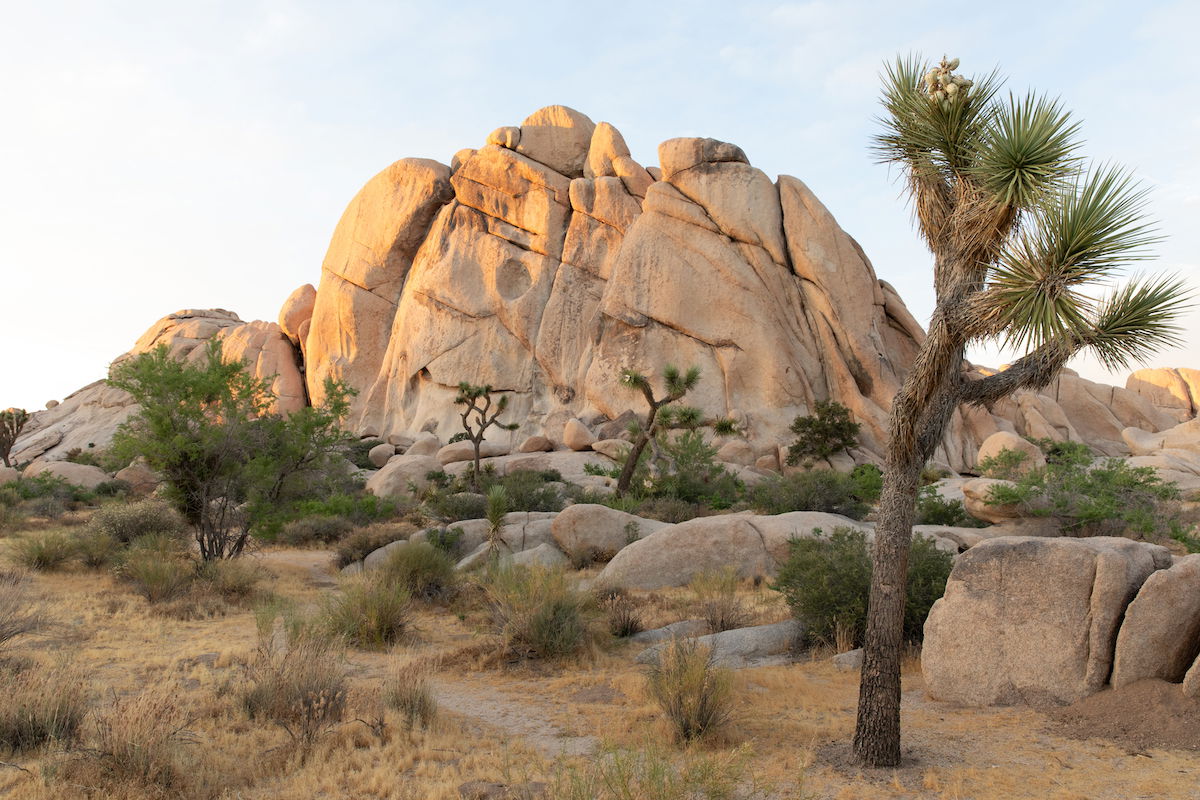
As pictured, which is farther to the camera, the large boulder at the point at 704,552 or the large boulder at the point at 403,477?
the large boulder at the point at 403,477

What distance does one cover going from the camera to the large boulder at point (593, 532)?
15414 millimetres

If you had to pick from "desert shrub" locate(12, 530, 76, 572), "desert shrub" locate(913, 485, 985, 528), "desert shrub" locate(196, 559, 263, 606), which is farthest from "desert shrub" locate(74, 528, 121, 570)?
"desert shrub" locate(913, 485, 985, 528)

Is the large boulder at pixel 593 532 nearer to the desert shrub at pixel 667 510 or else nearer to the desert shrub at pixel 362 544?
the desert shrub at pixel 362 544

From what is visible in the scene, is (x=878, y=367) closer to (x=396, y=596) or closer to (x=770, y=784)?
(x=396, y=596)

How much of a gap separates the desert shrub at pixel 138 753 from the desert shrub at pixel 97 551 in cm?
1012

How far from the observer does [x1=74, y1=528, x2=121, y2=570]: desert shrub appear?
14297mm

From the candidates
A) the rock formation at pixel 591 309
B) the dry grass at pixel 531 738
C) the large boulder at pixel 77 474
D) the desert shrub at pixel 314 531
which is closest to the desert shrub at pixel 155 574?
the dry grass at pixel 531 738

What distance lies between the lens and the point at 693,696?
6289 millimetres

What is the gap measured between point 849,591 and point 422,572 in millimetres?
6288

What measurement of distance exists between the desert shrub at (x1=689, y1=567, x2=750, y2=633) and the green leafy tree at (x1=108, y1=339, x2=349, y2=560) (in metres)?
8.60

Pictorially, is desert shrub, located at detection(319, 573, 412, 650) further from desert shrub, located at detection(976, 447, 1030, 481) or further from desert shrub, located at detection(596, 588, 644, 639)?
desert shrub, located at detection(976, 447, 1030, 481)

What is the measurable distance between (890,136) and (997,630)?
14.3ft

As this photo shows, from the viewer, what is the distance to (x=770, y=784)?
5.41 metres

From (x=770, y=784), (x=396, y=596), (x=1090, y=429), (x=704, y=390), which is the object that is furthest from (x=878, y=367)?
(x=770, y=784)
